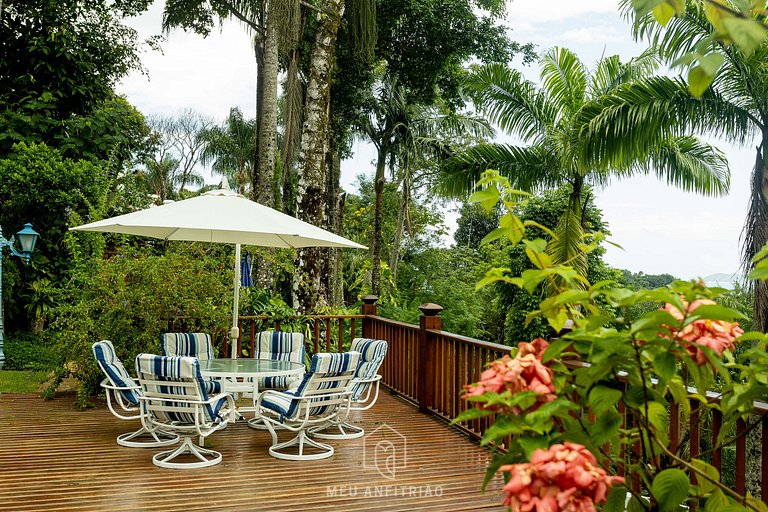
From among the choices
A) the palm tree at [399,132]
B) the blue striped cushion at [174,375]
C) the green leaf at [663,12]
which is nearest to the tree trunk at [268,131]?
the palm tree at [399,132]

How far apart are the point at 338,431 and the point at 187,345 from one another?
5.97 feet

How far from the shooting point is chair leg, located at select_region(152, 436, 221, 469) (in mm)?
4781

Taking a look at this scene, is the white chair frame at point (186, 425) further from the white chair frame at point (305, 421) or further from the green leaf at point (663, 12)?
the green leaf at point (663, 12)

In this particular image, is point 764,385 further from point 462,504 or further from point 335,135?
point 335,135

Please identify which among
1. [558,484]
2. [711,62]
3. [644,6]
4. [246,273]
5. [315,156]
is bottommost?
A: [558,484]

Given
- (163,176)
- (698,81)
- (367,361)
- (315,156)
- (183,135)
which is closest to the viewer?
(698,81)

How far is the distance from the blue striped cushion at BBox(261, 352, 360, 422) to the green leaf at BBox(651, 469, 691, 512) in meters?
3.41

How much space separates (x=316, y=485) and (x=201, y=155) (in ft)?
110

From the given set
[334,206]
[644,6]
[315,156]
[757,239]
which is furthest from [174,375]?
[334,206]

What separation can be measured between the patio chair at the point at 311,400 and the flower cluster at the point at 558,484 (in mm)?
3563

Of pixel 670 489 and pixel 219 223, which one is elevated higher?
pixel 219 223

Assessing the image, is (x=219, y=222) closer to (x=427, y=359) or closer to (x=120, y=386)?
(x=120, y=386)

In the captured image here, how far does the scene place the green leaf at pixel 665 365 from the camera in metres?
1.79

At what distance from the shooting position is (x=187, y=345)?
6.62m
